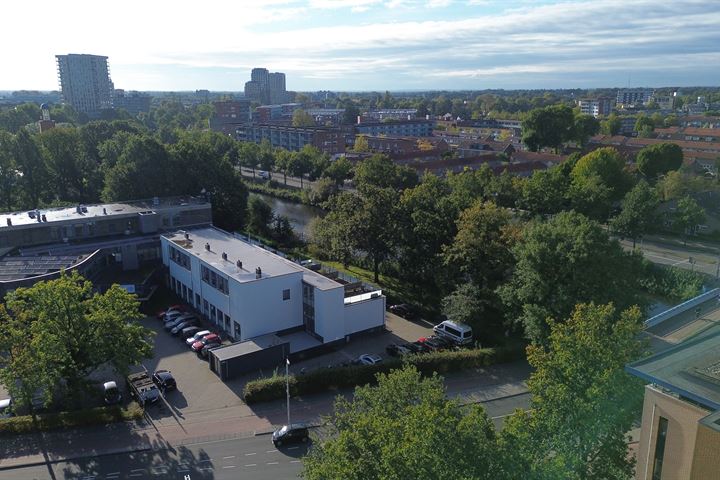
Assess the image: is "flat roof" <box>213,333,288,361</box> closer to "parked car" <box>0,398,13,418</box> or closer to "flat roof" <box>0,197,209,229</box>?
"parked car" <box>0,398,13,418</box>

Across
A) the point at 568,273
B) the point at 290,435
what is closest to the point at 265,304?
the point at 290,435

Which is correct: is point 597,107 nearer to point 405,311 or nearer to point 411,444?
point 405,311

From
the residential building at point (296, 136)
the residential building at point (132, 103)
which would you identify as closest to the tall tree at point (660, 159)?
the residential building at point (296, 136)

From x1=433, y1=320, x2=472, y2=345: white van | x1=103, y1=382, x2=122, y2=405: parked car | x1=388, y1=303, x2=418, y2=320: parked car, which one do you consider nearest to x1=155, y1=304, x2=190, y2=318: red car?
x1=103, y1=382, x2=122, y2=405: parked car

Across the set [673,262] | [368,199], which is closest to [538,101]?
[673,262]

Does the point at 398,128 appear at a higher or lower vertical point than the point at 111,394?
higher

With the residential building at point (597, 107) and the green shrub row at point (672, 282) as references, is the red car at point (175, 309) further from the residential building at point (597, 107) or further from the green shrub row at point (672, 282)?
the residential building at point (597, 107)

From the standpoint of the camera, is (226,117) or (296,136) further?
(226,117)
